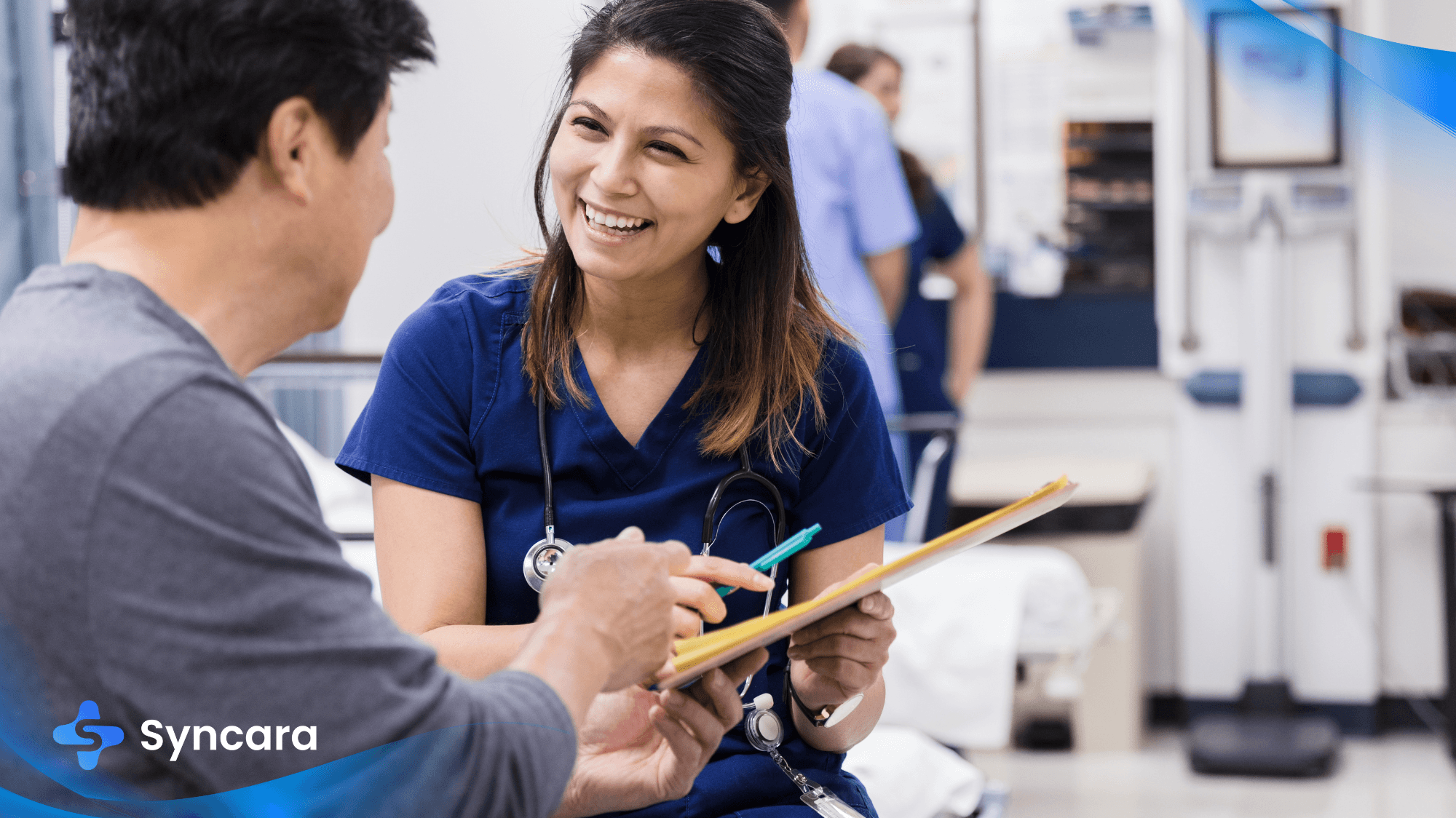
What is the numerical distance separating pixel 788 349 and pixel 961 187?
109 inches

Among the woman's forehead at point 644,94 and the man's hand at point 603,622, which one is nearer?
the man's hand at point 603,622

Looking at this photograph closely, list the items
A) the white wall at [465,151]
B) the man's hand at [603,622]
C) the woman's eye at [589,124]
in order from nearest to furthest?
the man's hand at [603,622], the woman's eye at [589,124], the white wall at [465,151]

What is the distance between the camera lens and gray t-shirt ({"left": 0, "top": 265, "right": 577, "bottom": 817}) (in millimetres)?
584

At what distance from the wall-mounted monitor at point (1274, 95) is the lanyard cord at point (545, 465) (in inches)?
109

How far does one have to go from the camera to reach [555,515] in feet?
3.73

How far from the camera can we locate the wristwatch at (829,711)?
1141 mm

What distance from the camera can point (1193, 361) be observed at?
3.54 metres

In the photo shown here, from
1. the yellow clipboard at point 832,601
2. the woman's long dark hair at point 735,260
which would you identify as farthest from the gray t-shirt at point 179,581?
the woman's long dark hair at point 735,260

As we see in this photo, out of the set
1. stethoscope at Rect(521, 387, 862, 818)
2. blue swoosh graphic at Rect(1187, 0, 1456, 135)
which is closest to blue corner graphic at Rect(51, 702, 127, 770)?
stethoscope at Rect(521, 387, 862, 818)

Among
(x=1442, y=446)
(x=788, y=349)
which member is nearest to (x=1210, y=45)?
(x=1442, y=446)

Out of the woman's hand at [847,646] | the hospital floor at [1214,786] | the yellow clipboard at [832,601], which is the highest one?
the yellow clipboard at [832,601]

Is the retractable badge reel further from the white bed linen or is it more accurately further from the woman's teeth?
the white bed linen

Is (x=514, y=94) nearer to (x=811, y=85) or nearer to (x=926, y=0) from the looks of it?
(x=811, y=85)

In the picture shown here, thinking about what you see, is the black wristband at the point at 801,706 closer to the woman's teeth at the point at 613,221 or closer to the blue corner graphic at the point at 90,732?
the woman's teeth at the point at 613,221
